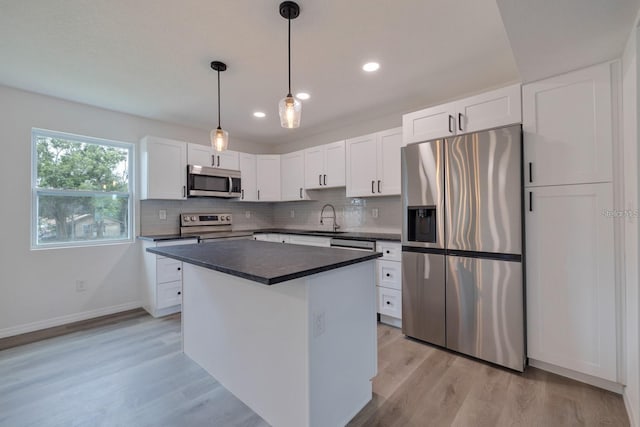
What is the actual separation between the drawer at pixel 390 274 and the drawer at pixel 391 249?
0.18ft

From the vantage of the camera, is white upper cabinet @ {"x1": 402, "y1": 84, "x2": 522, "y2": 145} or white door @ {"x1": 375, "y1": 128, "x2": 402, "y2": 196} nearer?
white upper cabinet @ {"x1": 402, "y1": 84, "x2": 522, "y2": 145}

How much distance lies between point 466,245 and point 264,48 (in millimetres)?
2284

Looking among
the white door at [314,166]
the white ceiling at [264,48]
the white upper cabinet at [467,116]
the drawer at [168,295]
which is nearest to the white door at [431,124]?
the white upper cabinet at [467,116]

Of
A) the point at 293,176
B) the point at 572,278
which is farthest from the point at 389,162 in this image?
the point at 572,278

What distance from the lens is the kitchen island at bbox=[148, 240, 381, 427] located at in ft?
4.72

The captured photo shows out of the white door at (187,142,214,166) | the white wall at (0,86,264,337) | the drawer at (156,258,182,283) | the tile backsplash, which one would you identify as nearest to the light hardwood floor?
the white wall at (0,86,264,337)

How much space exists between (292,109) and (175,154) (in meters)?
2.65

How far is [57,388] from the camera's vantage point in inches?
79.0

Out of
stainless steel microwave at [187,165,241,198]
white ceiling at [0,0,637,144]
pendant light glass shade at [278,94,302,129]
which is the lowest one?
stainless steel microwave at [187,165,241,198]

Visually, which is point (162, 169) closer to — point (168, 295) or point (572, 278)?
point (168, 295)

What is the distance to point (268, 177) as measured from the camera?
474cm

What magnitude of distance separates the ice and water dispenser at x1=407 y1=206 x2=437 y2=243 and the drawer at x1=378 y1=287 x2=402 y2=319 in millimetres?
688

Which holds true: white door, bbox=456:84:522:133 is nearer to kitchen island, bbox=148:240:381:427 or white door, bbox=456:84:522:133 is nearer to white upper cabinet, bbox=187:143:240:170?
kitchen island, bbox=148:240:381:427

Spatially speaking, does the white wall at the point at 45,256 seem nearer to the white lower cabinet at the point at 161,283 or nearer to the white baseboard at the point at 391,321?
the white lower cabinet at the point at 161,283
